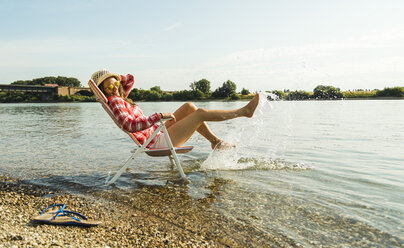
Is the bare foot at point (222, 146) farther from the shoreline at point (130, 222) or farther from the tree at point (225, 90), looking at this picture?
the tree at point (225, 90)

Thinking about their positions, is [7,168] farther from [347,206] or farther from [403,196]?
[403,196]

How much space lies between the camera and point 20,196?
463cm

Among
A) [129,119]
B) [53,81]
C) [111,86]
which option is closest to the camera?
[129,119]

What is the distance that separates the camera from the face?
225 inches

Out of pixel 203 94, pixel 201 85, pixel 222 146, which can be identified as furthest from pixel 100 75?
pixel 201 85

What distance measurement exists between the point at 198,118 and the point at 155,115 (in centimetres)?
87

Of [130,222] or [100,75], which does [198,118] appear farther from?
[130,222]

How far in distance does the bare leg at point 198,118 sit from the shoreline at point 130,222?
110cm

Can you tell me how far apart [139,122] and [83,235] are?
2381 millimetres

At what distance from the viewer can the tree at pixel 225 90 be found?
75.3 metres

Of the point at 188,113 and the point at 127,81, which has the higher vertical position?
the point at 127,81

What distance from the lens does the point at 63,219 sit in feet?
11.6

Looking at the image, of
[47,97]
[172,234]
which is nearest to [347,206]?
[172,234]

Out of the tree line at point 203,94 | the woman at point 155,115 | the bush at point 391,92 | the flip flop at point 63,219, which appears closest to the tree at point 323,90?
the tree line at point 203,94
